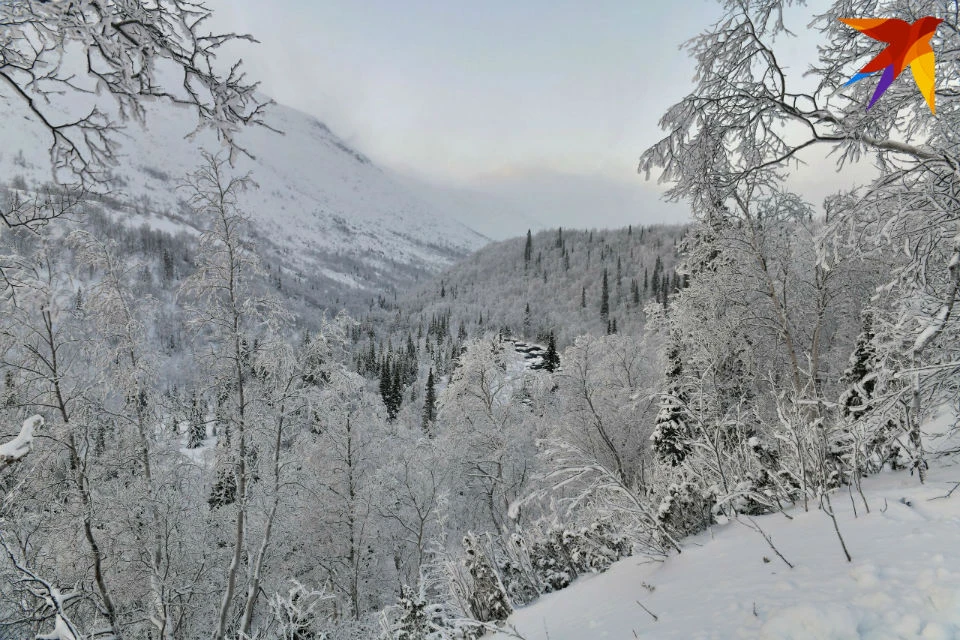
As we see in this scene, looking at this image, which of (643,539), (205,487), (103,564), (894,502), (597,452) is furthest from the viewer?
(597,452)

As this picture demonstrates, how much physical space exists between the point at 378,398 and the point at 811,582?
1950cm

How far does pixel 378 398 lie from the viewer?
69.1ft

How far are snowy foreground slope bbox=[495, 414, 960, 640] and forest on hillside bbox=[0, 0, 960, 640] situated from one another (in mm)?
270

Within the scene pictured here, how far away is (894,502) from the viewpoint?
3613 millimetres

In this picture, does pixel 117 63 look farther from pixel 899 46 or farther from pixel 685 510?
pixel 685 510

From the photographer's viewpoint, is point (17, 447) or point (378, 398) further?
point (378, 398)

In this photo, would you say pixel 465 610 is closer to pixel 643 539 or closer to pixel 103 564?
pixel 643 539

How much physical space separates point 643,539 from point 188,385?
7952mm

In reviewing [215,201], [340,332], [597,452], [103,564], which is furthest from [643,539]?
[597,452]

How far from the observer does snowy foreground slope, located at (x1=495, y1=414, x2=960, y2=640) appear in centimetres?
247

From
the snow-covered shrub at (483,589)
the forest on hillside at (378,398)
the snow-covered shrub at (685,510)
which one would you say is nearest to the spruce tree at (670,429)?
the forest on hillside at (378,398)

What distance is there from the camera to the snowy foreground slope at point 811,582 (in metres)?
2.47

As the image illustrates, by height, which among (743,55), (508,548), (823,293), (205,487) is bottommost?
(205,487)

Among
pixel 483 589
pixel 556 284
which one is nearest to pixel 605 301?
pixel 556 284
